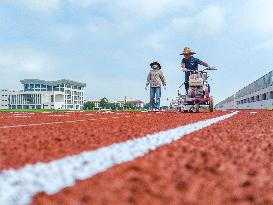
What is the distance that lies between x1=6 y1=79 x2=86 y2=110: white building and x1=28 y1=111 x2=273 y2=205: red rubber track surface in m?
179

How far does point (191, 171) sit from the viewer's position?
1.99m

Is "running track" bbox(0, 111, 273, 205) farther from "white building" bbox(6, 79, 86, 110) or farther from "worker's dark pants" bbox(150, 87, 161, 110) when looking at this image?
"white building" bbox(6, 79, 86, 110)

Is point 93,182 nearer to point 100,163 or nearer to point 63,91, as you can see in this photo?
point 100,163

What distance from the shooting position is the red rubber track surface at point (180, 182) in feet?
4.64

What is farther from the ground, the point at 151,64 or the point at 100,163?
the point at 151,64

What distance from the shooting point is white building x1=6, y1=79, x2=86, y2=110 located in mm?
181375

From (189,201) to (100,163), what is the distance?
759 millimetres

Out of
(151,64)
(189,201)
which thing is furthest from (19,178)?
(151,64)

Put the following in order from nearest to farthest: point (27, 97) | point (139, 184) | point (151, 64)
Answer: point (139, 184)
point (151, 64)
point (27, 97)

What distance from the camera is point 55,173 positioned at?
5.82 ft

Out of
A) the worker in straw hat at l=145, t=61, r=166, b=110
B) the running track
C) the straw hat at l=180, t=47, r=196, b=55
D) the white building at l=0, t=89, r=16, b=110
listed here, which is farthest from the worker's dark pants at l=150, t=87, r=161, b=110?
the white building at l=0, t=89, r=16, b=110

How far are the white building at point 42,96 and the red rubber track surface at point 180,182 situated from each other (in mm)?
179033

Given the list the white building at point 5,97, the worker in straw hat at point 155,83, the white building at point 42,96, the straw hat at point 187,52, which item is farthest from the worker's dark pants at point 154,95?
the white building at point 5,97

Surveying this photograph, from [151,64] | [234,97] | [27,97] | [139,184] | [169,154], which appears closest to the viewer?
[139,184]
